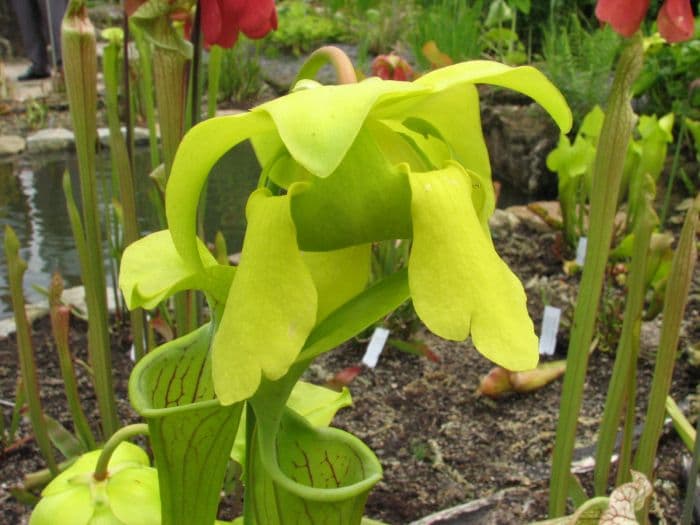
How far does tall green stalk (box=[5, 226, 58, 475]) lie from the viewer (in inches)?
33.9

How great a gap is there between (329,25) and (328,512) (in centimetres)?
610

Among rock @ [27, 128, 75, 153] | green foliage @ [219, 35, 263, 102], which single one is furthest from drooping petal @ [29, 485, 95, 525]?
green foliage @ [219, 35, 263, 102]

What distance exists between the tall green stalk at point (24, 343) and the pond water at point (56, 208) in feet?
2.96

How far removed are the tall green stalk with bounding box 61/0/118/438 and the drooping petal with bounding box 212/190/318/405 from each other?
470mm

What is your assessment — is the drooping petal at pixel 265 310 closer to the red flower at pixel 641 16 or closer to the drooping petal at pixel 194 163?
the drooping petal at pixel 194 163

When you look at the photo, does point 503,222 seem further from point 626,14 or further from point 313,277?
point 313,277

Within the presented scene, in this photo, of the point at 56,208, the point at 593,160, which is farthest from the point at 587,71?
the point at 56,208

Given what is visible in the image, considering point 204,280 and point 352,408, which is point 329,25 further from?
point 204,280

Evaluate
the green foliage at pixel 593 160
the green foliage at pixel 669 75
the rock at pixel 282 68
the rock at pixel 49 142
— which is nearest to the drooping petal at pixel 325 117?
the green foliage at pixel 593 160

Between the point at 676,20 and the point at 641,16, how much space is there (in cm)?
6

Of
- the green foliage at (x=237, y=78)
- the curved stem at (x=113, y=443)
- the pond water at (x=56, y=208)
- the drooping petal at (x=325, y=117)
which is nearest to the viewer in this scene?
the drooping petal at (x=325, y=117)

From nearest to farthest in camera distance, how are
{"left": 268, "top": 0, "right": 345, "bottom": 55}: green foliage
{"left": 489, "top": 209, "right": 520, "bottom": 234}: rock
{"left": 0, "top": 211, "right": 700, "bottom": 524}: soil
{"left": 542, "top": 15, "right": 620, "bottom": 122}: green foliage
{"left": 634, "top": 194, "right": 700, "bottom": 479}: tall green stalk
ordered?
{"left": 634, "top": 194, "right": 700, "bottom": 479}: tall green stalk → {"left": 0, "top": 211, "right": 700, "bottom": 524}: soil → {"left": 489, "top": 209, "right": 520, "bottom": 234}: rock → {"left": 542, "top": 15, "right": 620, "bottom": 122}: green foliage → {"left": 268, "top": 0, "right": 345, "bottom": 55}: green foliage

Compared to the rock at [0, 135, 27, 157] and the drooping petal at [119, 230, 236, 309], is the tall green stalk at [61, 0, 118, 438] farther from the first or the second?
the rock at [0, 135, 27, 157]

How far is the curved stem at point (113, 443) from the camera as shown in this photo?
0.56 meters
